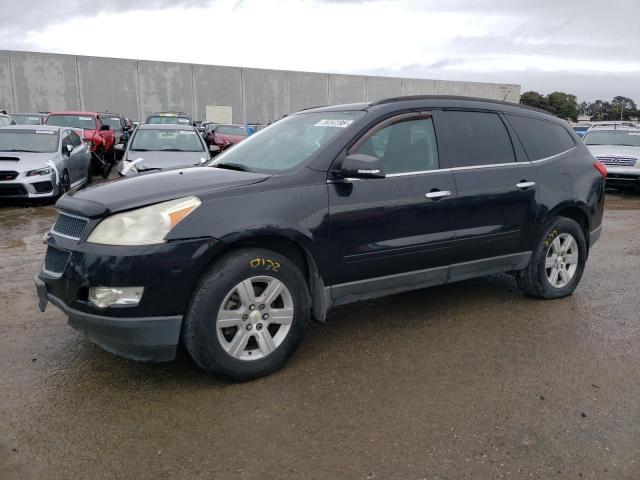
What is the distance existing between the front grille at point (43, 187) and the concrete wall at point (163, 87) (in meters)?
31.7

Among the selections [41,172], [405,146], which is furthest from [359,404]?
[41,172]

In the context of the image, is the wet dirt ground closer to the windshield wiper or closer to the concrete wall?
the windshield wiper

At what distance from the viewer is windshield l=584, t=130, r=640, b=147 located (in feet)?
47.6

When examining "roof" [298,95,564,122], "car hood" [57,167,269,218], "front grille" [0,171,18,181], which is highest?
"roof" [298,95,564,122]

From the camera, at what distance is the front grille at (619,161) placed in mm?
13367

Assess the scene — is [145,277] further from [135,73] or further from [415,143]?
[135,73]

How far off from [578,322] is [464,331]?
1.02 m

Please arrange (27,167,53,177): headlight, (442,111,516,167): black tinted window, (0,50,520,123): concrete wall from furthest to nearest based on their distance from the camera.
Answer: (0,50,520,123): concrete wall → (27,167,53,177): headlight → (442,111,516,167): black tinted window

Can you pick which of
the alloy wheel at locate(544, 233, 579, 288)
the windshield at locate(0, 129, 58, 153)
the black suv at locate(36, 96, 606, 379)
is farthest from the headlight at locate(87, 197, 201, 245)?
the windshield at locate(0, 129, 58, 153)

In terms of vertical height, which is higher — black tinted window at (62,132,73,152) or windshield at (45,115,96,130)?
windshield at (45,115,96,130)

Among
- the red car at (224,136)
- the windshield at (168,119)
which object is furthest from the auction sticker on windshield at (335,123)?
the windshield at (168,119)

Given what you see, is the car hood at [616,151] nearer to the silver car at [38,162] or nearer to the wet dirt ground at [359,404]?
the wet dirt ground at [359,404]

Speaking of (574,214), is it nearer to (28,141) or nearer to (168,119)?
(28,141)

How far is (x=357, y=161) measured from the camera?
3584mm
